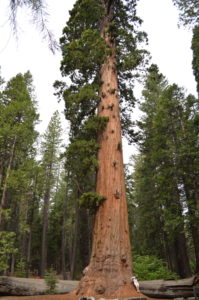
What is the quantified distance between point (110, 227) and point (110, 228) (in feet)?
0.08

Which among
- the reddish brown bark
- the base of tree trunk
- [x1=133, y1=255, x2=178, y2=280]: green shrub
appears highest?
the reddish brown bark

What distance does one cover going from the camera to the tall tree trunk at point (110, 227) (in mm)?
5145

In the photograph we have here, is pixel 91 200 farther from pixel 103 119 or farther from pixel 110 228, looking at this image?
pixel 103 119

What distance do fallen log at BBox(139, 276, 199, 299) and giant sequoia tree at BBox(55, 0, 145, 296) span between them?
3174 millimetres

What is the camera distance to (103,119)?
7250mm

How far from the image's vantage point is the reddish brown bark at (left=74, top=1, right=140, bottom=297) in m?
5.14

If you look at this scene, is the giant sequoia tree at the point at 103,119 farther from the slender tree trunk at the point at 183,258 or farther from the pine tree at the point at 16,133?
the slender tree trunk at the point at 183,258

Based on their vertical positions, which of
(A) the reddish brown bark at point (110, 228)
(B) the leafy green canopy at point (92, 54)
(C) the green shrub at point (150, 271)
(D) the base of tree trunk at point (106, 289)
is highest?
(B) the leafy green canopy at point (92, 54)

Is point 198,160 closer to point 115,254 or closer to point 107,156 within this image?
point 107,156

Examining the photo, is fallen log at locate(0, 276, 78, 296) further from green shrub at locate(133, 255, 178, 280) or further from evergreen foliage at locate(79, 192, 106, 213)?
green shrub at locate(133, 255, 178, 280)

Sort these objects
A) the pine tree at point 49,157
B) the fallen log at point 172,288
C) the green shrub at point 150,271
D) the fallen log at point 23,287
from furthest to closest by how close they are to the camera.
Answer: the pine tree at point 49,157
the green shrub at point 150,271
the fallen log at point 23,287
the fallen log at point 172,288

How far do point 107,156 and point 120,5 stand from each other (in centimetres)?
817

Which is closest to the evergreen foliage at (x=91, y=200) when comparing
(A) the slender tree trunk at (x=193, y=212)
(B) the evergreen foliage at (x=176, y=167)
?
(B) the evergreen foliage at (x=176, y=167)

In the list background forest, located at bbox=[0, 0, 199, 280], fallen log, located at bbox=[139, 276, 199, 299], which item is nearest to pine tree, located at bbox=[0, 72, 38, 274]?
background forest, located at bbox=[0, 0, 199, 280]
